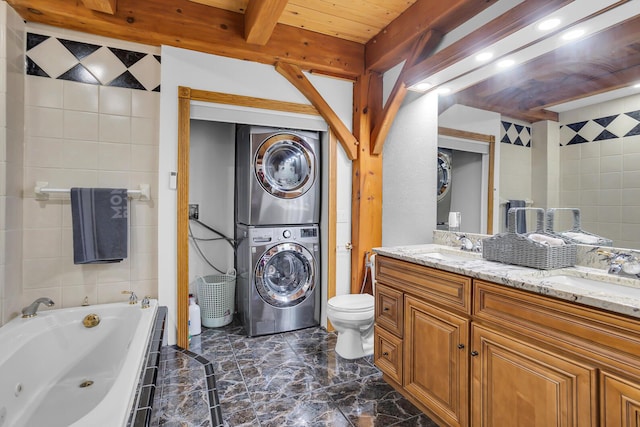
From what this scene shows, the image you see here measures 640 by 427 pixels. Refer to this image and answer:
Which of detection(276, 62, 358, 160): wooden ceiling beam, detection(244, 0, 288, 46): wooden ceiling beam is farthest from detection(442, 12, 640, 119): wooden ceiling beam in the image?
detection(244, 0, 288, 46): wooden ceiling beam

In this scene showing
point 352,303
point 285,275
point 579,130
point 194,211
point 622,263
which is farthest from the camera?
point 194,211

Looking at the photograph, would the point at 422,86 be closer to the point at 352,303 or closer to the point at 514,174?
the point at 514,174

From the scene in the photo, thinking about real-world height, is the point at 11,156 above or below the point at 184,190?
above

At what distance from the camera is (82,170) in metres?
2.28

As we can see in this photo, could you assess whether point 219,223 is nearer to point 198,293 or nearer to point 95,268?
point 198,293

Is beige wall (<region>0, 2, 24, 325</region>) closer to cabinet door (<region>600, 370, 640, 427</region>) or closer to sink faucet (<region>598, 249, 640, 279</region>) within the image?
cabinet door (<region>600, 370, 640, 427</region>)

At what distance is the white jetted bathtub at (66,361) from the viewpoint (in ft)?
5.29

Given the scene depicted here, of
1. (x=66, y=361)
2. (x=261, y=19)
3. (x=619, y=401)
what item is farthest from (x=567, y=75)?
(x=66, y=361)

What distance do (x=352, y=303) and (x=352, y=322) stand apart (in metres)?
0.14

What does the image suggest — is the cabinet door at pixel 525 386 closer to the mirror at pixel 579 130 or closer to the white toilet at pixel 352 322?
the mirror at pixel 579 130

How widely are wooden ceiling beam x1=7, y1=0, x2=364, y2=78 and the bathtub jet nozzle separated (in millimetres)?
1882

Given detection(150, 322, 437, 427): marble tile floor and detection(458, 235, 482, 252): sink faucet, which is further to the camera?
detection(458, 235, 482, 252): sink faucet

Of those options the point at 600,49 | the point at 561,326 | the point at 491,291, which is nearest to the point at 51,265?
the point at 491,291

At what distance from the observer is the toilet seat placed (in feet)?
7.96
